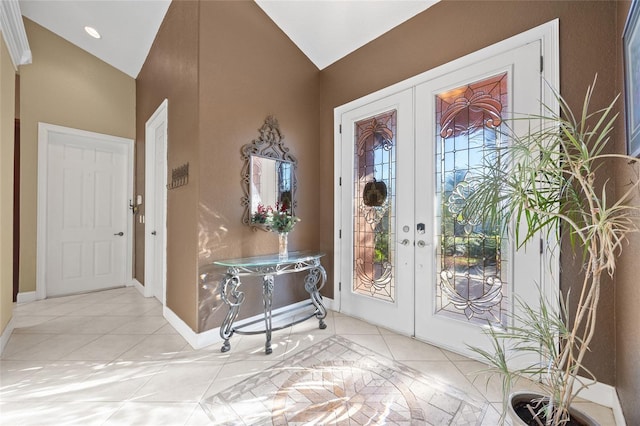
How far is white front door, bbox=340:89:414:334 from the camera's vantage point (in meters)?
2.54

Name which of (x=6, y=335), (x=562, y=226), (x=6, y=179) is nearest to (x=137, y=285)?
(x=6, y=335)

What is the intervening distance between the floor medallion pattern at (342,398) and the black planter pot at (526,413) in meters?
0.39

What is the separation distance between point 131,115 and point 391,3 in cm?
396

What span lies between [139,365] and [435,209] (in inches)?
104

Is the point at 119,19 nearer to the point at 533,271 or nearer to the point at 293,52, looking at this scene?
the point at 293,52

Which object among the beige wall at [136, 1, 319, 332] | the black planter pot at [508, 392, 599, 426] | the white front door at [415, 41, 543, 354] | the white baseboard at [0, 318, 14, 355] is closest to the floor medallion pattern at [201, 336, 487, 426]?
the black planter pot at [508, 392, 599, 426]

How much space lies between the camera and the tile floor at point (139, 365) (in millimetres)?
1563

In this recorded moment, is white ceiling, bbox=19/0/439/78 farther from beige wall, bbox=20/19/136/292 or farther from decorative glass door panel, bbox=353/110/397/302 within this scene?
decorative glass door panel, bbox=353/110/397/302

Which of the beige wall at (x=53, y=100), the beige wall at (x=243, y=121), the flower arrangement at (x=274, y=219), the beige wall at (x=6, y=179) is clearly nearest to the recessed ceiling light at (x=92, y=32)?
the beige wall at (x=53, y=100)

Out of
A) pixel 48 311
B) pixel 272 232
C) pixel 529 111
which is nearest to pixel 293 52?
pixel 272 232

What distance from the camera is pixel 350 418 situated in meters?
1.53

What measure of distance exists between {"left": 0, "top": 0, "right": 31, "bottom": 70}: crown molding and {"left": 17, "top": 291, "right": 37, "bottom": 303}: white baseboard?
2.64 metres

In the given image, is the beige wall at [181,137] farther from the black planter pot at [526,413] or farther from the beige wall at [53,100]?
the black planter pot at [526,413]

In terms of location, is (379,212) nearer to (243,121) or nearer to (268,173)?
(268,173)
